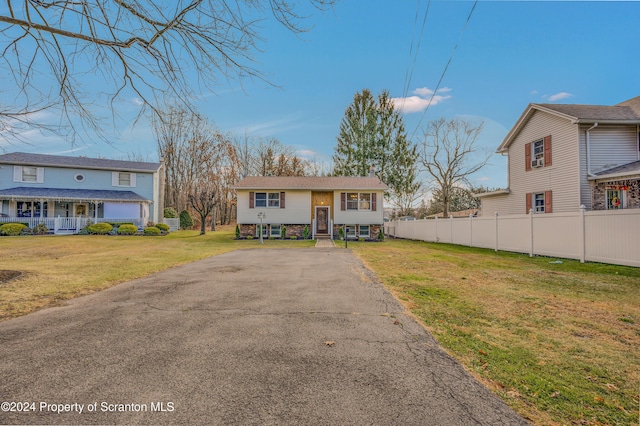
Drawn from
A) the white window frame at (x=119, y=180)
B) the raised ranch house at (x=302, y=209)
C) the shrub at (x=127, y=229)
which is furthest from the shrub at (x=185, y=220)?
the raised ranch house at (x=302, y=209)

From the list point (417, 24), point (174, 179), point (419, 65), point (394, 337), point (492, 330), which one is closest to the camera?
point (394, 337)

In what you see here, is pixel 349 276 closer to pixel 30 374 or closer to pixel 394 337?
pixel 394 337

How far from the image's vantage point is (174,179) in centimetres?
3672

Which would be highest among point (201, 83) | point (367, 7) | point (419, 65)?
point (419, 65)

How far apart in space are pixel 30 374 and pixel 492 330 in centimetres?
469

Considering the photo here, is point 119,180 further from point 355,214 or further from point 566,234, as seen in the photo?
point 566,234

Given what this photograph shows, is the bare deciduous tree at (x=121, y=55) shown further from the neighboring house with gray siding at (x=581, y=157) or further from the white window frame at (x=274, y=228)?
the white window frame at (x=274, y=228)

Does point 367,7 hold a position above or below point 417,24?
below

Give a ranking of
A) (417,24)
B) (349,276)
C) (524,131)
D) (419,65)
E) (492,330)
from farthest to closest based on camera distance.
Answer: (524,131)
(419,65)
(417,24)
(349,276)
(492,330)

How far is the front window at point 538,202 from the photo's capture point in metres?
15.7

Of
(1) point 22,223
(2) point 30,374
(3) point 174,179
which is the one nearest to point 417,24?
(2) point 30,374

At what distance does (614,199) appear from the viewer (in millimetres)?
12773

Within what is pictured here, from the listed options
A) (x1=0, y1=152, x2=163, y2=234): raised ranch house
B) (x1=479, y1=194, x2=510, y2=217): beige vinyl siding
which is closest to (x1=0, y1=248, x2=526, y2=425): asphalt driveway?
(x1=479, y1=194, x2=510, y2=217): beige vinyl siding

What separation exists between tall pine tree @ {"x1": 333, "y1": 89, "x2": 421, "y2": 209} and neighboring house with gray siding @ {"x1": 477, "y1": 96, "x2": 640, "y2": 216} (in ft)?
52.8
